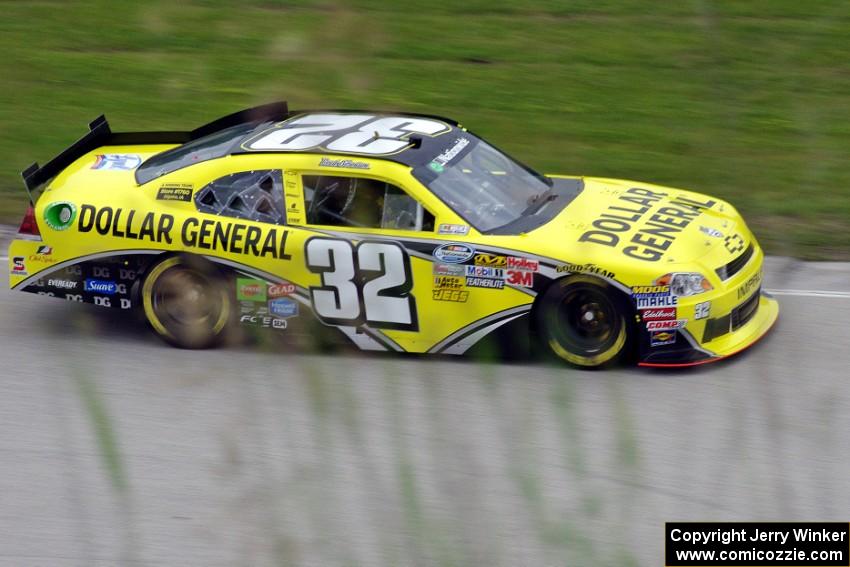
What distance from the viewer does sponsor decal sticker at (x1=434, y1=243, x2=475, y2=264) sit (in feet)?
22.8

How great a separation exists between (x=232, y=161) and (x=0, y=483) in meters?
2.56

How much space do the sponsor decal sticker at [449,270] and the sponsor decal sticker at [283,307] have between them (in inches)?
35.6

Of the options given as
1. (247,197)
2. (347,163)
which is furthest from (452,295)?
(247,197)

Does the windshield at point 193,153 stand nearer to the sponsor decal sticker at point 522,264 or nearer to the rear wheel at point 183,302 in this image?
the rear wheel at point 183,302

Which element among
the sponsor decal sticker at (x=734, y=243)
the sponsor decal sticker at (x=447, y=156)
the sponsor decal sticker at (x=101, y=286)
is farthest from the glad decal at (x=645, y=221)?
the sponsor decal sticker at (x=101, y=286)

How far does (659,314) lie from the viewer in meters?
6.77

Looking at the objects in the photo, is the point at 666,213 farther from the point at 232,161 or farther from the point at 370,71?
the point at 370,71

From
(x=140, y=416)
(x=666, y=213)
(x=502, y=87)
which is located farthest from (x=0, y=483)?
(x=502, y=87)

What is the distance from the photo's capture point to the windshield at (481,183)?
7.20 metres

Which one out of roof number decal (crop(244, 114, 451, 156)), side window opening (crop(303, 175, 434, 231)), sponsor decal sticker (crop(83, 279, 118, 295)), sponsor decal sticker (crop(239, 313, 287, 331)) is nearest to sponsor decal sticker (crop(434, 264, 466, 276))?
side window opening (crop(303, 175, 434, 231))

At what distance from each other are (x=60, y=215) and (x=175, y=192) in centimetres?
80

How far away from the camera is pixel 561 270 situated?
6.86 metres

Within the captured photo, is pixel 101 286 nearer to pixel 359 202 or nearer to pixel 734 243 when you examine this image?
pixel 359 202

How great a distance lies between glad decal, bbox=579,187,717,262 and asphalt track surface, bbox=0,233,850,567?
77 cm
